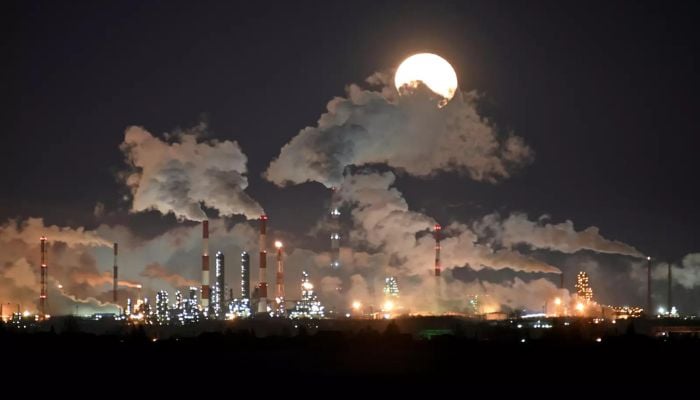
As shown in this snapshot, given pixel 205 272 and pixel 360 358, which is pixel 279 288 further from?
pixel 360 358

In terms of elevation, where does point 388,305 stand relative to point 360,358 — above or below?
above

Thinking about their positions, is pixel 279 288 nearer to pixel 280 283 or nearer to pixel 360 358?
pixel 280 283

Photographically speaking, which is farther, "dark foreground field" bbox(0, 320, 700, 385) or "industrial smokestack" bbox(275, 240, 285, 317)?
"industrial smokestack" bbox(275, 240, 285, 317)

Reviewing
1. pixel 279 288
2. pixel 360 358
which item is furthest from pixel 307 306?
pixel 360 358

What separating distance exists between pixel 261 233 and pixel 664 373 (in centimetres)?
8402

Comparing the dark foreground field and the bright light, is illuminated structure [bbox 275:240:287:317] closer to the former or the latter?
the bright light

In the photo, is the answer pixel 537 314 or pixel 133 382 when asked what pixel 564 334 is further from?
pixel 537 314

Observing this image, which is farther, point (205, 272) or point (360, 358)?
point (205, 272)

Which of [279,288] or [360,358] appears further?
[279,288]

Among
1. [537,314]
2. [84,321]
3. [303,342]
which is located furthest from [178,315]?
[303,342]

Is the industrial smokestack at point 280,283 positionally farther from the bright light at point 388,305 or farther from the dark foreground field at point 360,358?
the dark foreground field at point 360,358

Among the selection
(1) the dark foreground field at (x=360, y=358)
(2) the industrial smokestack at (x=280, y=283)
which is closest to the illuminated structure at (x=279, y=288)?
(2) the industrial smokestack at (x=280, y=283)

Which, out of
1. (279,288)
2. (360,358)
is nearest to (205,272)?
(279,288)

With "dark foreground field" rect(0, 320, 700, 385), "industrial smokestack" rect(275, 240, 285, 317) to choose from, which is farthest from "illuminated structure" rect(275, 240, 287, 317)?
"dark foreground field" rect(0, 320, 700, 385)
